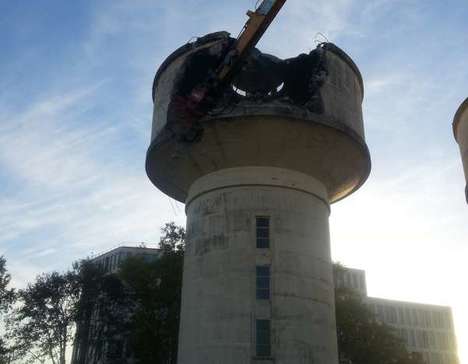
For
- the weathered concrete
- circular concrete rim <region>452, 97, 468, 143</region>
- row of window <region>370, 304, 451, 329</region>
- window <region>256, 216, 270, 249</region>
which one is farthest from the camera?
row of window <region>370, 304, 451, 329</region>

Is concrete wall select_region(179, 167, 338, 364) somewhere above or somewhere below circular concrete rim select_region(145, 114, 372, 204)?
below

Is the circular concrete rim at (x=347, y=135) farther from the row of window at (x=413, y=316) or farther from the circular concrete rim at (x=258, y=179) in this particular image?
the row of window at (x=413, y=316)

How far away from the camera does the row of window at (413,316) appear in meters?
94.6

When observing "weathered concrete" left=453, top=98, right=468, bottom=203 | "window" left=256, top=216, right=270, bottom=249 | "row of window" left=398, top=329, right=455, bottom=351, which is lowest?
"window" left=256, top=216, right=270, bottom=249

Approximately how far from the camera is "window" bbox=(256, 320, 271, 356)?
59.2ft

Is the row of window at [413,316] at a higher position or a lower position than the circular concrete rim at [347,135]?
higher

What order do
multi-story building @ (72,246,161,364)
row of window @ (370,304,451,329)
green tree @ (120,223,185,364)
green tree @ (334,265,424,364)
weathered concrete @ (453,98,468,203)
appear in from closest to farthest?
weathered concrete @ (453,98,468,203) < green tree @ (120,223,185,364) < green tree @ (334,265,424,364) < multi-story building @ (72,246,161,364) < row of window @ (370,304,451,329)

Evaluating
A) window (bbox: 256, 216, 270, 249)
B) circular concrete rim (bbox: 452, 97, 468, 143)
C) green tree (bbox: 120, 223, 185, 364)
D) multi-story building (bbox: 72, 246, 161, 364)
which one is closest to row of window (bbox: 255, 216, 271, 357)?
window (bbox: 256, 216, 270, 249)

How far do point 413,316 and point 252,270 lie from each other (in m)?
86.7

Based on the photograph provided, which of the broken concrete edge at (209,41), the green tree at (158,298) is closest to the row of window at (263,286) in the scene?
the broken concrete edge at (209,41)

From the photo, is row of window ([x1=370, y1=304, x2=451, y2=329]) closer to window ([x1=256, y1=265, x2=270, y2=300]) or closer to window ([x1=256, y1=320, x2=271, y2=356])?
window ([x1=256, y1=265, x2=270, y2=300])

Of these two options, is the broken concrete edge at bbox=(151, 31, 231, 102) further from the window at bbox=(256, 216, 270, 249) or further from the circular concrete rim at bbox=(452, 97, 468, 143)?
the circular concrete rim at bbox=(452, 97, 468, 143)

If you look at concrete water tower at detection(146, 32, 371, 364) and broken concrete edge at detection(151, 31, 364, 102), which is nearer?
concrete water tower at detection(146, 32, 371, 364)

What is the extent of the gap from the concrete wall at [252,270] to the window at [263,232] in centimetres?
20
